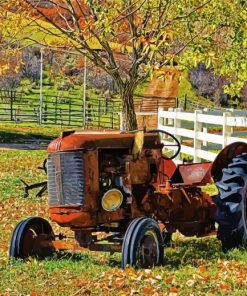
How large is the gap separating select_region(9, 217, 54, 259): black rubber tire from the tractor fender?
6.51 ft

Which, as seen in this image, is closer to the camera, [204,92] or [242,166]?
[242,166]

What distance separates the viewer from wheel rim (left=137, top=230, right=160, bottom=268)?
7414 mm

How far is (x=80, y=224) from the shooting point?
7762 mm

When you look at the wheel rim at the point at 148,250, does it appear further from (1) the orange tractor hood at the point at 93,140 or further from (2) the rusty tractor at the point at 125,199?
(1) the orange tractor hood at the point at 93,140

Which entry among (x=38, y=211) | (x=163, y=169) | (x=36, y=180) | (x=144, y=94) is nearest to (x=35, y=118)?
(x=144, y=94)

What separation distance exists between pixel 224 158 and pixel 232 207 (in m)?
0.84

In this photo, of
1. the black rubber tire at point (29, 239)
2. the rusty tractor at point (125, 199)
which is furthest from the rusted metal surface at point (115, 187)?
the black rubber tire at point (29, 239)

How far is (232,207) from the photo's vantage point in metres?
8.16

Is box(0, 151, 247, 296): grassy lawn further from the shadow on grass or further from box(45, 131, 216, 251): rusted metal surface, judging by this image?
box(45, 131, 216, 251): rusted metal surface

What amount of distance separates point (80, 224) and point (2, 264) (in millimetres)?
974

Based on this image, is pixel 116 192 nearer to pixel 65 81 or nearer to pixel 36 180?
pixel 36 180

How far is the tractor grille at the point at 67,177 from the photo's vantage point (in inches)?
303

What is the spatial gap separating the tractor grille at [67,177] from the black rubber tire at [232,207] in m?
1.57

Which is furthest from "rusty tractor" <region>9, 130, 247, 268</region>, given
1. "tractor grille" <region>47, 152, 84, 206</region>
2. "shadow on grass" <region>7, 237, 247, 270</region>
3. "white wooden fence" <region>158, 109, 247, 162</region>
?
"white wooden fence" <region>158, 109, 247, 162</region>
